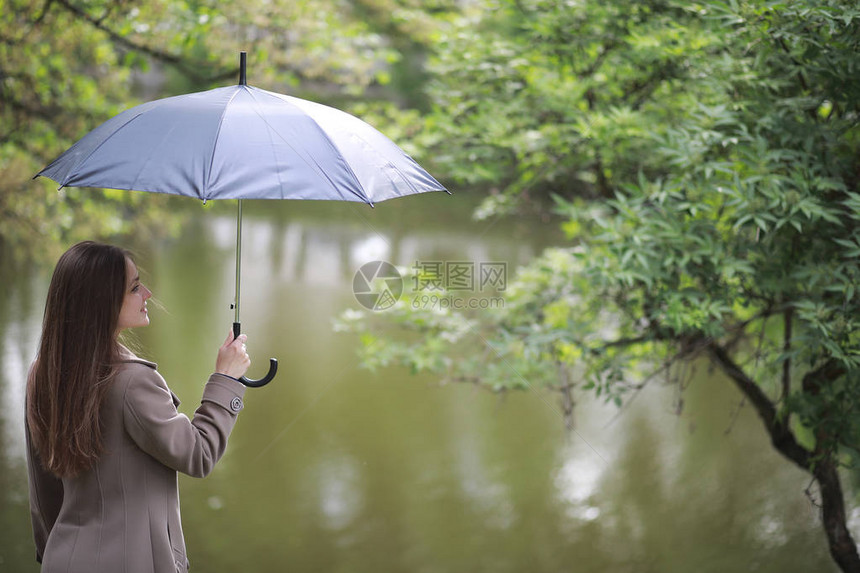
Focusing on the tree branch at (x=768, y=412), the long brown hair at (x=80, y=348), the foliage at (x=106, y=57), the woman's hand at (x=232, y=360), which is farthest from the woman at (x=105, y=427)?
the foliage at (x=106, y=57)

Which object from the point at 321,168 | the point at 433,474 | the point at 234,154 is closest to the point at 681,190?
the point at 321,168

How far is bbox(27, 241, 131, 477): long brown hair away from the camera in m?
1.25

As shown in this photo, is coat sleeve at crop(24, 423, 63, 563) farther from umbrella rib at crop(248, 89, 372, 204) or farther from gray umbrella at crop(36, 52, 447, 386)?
umbrella rib at crop(248, 89, 372, 204)

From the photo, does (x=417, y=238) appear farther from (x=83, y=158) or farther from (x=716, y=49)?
(x=83, y=158)

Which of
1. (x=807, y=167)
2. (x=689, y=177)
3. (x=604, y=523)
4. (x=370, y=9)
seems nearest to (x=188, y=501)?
(x=604, y=523)

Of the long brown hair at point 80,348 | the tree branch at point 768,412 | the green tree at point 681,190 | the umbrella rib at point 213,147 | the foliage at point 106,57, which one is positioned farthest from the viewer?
the foliage at point 106,57

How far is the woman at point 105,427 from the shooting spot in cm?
126

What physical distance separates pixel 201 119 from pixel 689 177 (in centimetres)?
166

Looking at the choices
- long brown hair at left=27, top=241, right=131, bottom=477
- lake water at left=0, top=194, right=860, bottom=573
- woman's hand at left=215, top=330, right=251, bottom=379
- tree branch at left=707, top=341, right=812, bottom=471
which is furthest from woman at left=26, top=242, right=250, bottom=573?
tree branch at left=707, top=341, right=812, bottom=471

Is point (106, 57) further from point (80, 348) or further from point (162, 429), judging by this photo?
point (162, 429)

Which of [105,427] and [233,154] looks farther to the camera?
[233,154]

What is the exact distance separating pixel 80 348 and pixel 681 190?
2103 millimetres

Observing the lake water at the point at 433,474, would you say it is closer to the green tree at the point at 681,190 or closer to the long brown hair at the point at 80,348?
the green tree at the point at 681,190

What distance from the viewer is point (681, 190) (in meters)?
2.71
